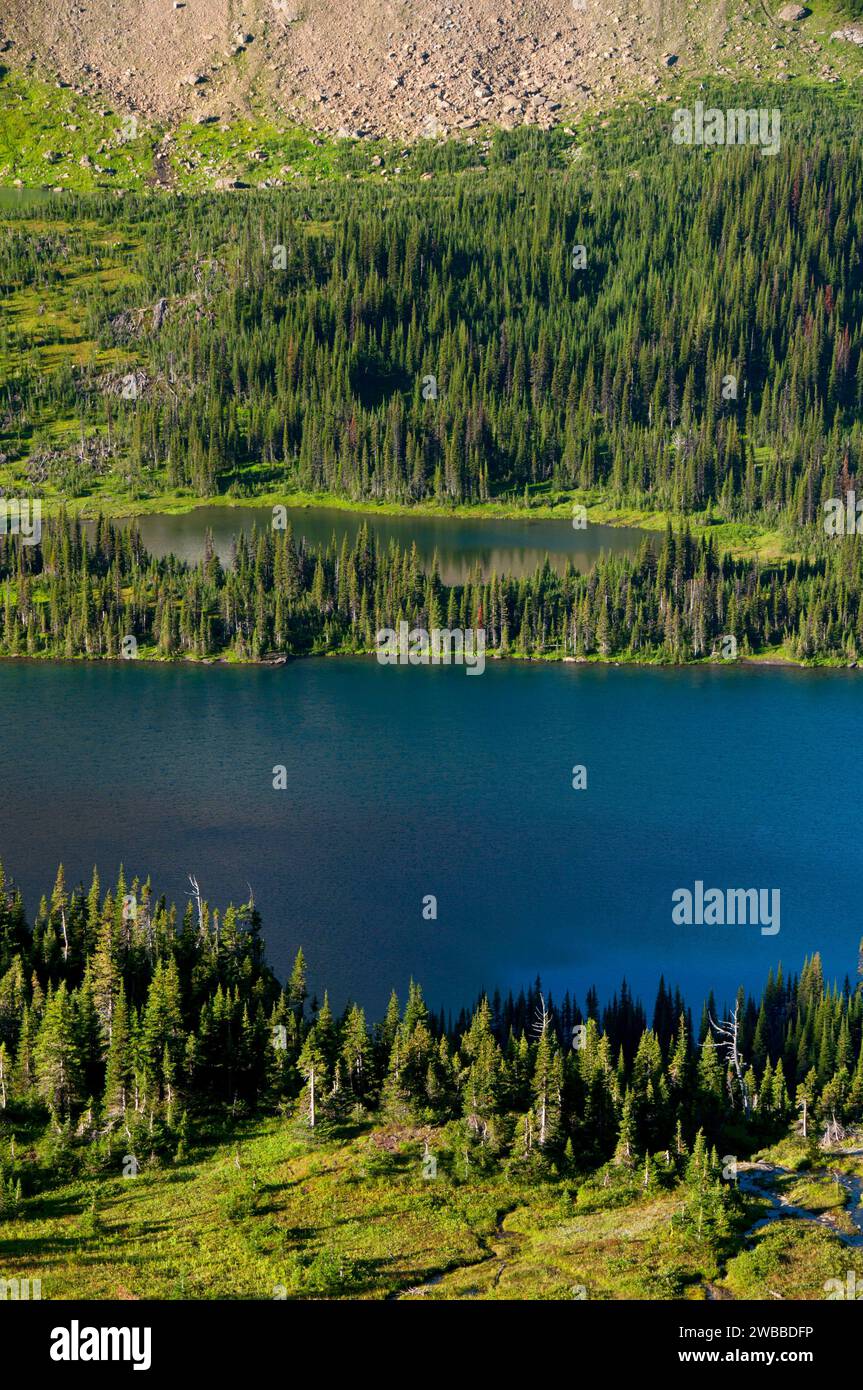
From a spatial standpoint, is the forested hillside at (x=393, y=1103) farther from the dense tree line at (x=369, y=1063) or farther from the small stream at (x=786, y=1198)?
the small stream at (x=786, y=1198)

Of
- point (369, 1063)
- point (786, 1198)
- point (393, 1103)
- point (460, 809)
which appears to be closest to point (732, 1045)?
point (786, 1198)

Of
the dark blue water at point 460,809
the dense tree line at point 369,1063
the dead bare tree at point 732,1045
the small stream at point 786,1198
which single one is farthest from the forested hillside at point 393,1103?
the dark blue water at point 460,809

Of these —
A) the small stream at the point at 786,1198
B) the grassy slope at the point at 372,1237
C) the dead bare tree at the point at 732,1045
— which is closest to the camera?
the grassy slope at the point at 372,1237

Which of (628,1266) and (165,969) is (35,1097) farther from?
(628,1266)

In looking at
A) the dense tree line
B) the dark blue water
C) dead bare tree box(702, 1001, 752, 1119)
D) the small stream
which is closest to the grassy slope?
the small stream

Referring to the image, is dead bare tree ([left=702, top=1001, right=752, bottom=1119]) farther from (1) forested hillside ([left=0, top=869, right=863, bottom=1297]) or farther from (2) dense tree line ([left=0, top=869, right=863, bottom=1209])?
(1) forested hillside ([left=0, top=869, right=863, bottom=1297])
